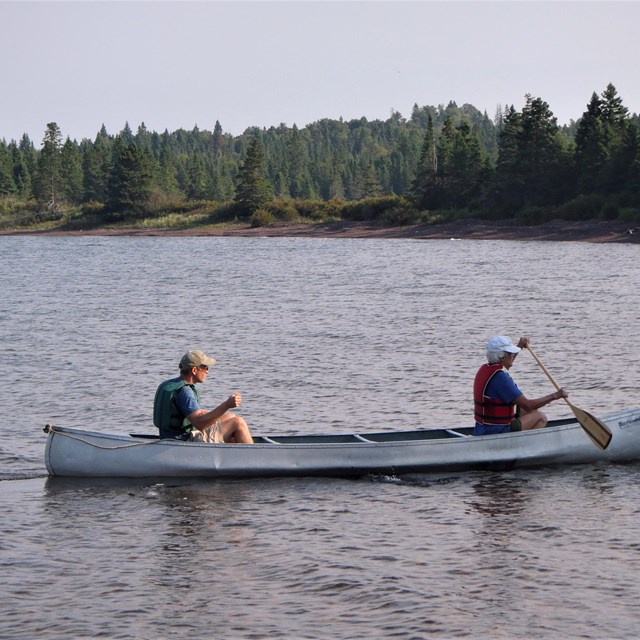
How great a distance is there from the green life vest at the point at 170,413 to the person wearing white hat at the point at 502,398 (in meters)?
3.32

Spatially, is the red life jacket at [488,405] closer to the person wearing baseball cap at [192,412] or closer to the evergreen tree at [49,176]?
the person wearing baseball cap at [192,412]

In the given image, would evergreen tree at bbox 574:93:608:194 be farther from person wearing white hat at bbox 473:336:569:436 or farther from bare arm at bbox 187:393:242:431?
bare arm at bbox 187:393:242:431

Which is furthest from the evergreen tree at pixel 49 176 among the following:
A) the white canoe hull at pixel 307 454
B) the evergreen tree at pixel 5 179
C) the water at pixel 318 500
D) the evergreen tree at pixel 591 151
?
the white canoe hull at pixel 307 454

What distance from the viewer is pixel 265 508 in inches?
451

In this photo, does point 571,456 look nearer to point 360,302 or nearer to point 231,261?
Result: point 360,302

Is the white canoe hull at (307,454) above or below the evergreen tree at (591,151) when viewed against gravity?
below

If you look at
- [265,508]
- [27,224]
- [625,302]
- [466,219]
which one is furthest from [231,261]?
[27,224]

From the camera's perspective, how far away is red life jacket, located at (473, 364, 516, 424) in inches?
478

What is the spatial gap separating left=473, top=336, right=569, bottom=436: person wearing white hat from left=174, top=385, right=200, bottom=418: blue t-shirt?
324cm

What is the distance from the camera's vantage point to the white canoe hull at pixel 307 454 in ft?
40.4

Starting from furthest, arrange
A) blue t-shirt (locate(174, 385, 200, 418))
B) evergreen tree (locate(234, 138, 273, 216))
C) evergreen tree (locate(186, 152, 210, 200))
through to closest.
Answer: evergreen tree (locate(186, 152, 210, 200)) → evergreen tree (locate(234, 138, 273, 216)) → blue t-shirt (locate(174, 385, 200, 418))

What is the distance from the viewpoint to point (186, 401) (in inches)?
466

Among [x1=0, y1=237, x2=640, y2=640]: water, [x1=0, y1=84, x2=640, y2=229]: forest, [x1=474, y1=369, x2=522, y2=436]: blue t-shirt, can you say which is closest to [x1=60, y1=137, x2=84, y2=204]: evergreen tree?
[x1=0, y1=84, x2=640, y2=229]: forest

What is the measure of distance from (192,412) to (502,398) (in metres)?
3.58
